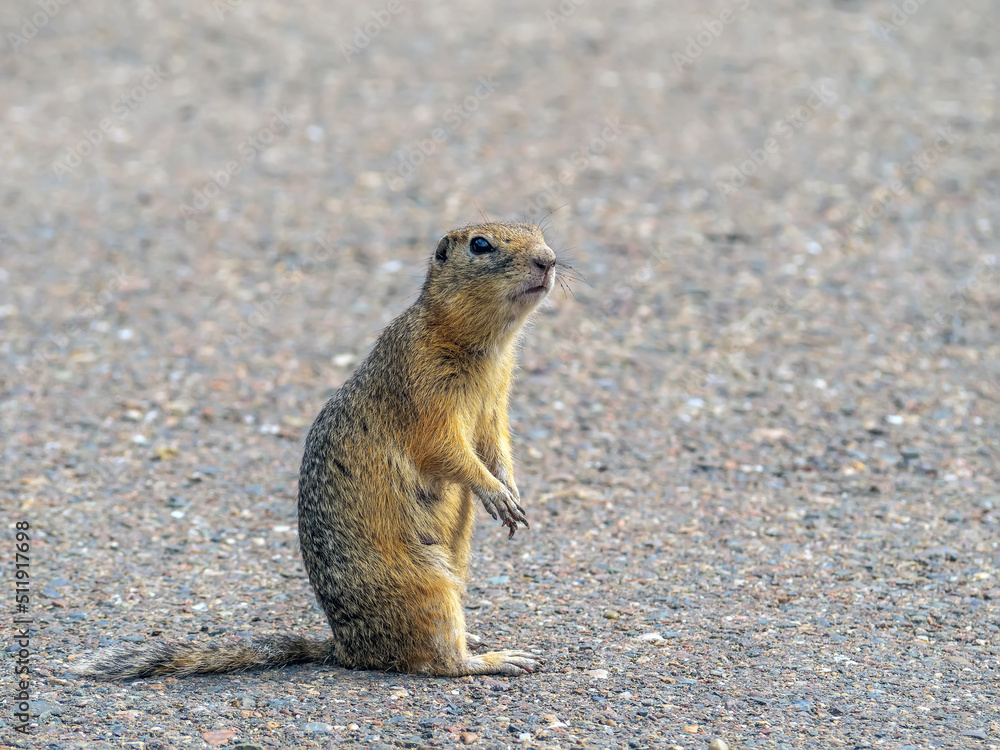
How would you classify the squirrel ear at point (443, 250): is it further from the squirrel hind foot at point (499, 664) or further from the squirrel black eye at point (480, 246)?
the squirrel hind foot at point (499, 664)

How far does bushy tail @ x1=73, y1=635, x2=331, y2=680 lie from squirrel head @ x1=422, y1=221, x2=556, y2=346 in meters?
1.47

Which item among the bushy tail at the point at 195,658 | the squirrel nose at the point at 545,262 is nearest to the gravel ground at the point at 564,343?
the bushy tail at the point at 195,658

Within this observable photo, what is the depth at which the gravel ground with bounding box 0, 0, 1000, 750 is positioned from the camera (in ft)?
15.7

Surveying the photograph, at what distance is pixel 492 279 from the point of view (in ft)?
16.4

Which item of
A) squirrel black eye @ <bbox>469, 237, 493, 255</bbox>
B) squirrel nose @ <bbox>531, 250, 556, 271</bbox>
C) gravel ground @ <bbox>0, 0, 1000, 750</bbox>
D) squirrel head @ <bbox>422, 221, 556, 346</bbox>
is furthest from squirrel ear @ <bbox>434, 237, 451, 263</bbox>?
gravel ground @ <bbox>0, 0, 1000, 750</bbox>

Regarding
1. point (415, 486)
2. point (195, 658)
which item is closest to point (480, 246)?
point (415, 486)

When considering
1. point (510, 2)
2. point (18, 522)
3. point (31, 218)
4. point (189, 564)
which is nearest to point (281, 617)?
point (189, 564)

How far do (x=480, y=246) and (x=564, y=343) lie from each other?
11.7 ft

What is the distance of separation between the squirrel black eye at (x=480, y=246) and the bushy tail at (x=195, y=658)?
1.73 meters

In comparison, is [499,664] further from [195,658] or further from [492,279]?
[492,279]

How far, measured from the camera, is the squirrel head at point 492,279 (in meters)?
4.93

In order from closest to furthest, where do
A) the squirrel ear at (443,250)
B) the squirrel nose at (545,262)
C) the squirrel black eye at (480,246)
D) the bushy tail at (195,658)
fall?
the bushy tail at (195,658)
the squirrel nose at (545,262)
the squirrel black eye at (480,246)
the squirrel ear at (443,250)

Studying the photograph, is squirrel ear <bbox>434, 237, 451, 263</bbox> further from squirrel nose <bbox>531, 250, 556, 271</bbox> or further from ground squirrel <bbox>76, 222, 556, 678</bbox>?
squirrel nose <bbox>531, 250, 556, 271</bbox>

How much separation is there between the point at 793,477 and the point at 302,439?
9.51 feet
